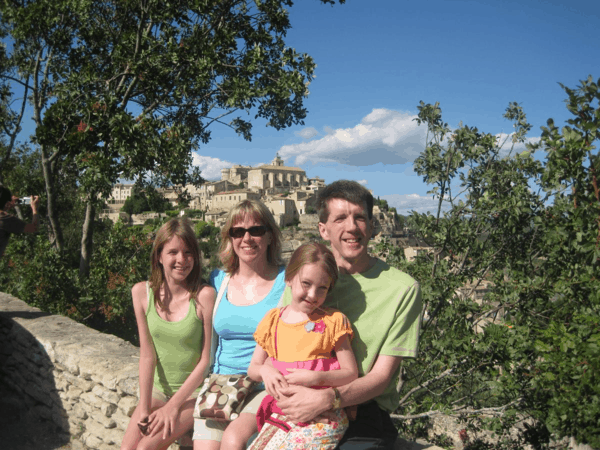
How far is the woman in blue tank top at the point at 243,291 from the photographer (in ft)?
7.80

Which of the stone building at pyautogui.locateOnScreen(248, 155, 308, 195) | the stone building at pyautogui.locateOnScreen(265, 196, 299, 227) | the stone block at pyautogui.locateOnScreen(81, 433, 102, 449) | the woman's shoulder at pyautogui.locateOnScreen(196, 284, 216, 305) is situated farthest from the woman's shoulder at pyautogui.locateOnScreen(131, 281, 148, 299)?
the stone building at pyautogui.locateOnScreen(248, 155, 308, 195)

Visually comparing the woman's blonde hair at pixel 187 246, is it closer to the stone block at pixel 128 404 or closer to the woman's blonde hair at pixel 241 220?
the woman's blonde hair at pixel 241 220

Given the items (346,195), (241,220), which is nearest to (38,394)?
(241,220)

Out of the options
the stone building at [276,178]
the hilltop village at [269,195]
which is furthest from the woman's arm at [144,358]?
the stone building at [276,178]

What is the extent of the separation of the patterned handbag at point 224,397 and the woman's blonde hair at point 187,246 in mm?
565

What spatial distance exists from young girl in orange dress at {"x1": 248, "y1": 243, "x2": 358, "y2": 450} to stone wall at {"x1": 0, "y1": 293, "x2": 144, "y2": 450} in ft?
5.22

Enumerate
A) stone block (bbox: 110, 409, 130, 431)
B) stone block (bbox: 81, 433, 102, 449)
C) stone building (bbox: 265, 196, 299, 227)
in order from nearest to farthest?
stone block (bbox: 110, 409, 130, 431), stone block (bbox: 81, 433, 102, 449), stone building (bbox: 265, 196, 299, 227)

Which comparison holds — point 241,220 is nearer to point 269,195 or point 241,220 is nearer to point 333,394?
point 333,394

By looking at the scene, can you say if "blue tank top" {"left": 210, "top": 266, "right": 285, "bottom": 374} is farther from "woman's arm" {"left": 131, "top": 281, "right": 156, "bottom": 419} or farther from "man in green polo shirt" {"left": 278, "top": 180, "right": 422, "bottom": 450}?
"woman's arm" {"left": 131, "top": 281, "right": 156, "bottom": 419}

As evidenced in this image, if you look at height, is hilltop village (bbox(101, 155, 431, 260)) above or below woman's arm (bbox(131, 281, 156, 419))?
above

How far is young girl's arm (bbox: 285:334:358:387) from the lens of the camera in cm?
195

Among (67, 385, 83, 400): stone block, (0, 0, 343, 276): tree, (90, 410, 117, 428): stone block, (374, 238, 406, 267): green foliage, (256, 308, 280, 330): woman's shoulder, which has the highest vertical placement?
(0, 0, 343, 276): tree

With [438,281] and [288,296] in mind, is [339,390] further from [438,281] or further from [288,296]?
[438,281]

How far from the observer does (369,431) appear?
2.12 meters
